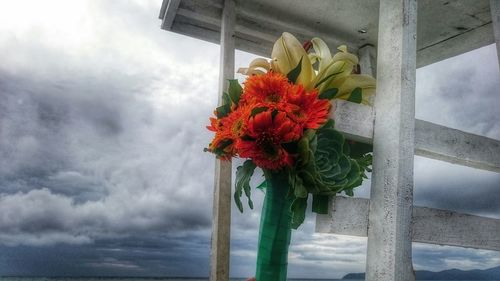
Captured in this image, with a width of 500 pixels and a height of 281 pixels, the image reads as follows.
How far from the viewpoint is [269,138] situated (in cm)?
101

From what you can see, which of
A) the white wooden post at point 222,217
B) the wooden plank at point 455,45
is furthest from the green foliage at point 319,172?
the wooden plank at point 455,45

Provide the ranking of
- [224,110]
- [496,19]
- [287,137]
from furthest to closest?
[496,19], [224,110], [287,137]

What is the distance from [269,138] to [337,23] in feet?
7.65

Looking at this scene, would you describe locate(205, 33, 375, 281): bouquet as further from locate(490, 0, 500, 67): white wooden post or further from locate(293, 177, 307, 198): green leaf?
locate(490, 0, 500, 67): white wooden post

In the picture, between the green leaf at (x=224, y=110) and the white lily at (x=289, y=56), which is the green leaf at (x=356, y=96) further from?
the green leaf at (x=224, y=110)

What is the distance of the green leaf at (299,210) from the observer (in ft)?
3.69

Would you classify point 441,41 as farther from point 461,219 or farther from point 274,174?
point 274,174

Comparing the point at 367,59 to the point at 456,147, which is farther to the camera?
the point at 367,59

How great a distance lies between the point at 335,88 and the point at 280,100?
194 millimetres

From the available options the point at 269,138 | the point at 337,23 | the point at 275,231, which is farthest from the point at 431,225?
the point at 337,23

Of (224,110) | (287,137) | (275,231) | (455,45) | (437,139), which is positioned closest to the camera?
(287,137)

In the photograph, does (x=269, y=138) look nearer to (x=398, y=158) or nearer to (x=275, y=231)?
(x=275, y=231)

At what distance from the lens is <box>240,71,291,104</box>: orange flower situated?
1.05 meters

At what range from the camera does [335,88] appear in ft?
3.79
